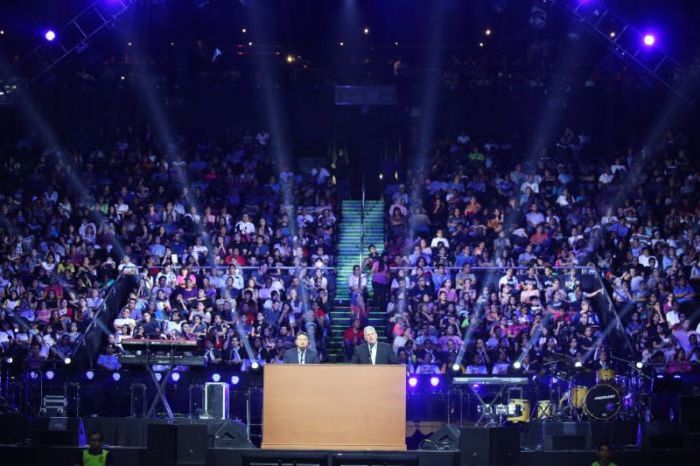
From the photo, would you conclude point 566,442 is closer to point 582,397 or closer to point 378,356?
point 378,356

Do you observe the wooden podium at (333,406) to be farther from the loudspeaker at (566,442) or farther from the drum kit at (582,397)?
the drum kit at (582,397)

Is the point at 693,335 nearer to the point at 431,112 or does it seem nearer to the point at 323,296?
the point at 323,296

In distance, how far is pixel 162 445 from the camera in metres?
14.0

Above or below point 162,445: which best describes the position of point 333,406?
above

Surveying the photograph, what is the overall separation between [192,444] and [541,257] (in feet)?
43.2

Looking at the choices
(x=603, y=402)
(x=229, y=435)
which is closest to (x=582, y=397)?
(x=603, y=402)

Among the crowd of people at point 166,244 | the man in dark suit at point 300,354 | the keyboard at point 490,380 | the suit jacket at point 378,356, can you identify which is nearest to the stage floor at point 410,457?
the suit jacket at point 378,356

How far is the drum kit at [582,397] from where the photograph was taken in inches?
738

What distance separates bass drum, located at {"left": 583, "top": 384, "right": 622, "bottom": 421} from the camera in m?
18.7

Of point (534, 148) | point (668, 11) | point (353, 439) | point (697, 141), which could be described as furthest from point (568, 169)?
point (353, 439)

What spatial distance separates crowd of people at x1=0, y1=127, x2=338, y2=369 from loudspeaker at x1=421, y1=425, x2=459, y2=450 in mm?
7168

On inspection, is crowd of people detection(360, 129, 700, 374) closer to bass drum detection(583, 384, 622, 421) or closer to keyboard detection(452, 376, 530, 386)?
bass drum detection(583, 384, 622, 421)

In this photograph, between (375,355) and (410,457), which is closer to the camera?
(410,457)

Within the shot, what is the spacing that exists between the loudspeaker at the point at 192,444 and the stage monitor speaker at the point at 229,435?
0.72 meters
